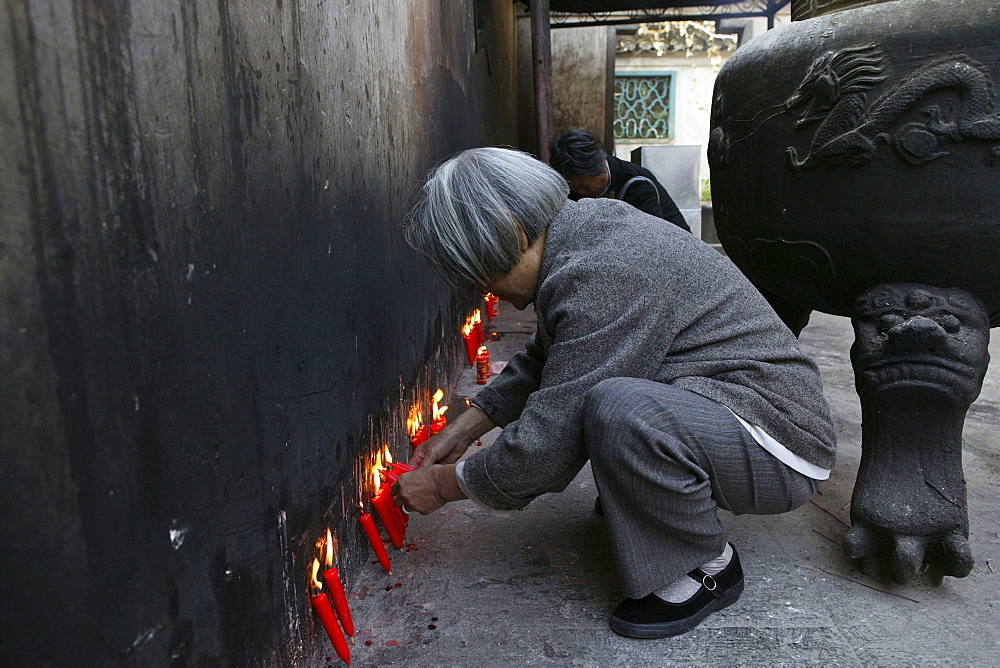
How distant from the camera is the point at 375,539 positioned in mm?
1926

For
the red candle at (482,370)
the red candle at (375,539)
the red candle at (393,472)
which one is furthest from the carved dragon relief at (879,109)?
the red candle at (482,370)

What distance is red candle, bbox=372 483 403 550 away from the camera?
201cm

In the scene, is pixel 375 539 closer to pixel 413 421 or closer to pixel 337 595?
pixel 337 595

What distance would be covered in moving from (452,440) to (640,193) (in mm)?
2115

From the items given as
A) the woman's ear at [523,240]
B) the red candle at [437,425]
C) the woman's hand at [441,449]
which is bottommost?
the red candle at [437,425]

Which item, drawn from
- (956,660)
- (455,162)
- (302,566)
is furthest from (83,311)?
Answer: (956,660)

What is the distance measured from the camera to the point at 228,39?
1193 mm

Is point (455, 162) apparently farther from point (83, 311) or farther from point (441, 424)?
point (441, 424)

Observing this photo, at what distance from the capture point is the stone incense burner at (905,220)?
1.81 metres

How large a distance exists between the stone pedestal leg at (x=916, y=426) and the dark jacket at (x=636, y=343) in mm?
249

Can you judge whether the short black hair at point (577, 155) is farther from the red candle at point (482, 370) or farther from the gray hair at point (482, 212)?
the gray hair at point (482, 212)

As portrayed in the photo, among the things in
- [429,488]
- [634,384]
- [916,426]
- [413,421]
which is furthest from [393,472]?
[916,426]

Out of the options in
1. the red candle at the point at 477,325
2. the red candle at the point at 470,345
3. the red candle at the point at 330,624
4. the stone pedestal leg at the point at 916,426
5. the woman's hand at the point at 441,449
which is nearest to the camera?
the red candle at the point at 330,624

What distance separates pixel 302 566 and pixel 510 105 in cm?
557
